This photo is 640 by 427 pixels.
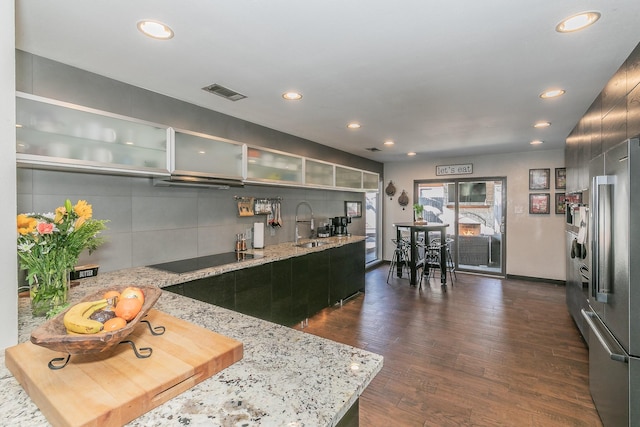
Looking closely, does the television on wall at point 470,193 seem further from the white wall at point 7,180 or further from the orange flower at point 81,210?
the white wall at point 7,180

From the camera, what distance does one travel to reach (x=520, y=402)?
7.36ft

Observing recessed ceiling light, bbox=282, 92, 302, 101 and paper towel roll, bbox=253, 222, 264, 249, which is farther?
paper towel roll, bbox=253, 222, 264, 249

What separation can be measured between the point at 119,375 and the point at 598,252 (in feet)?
8.04

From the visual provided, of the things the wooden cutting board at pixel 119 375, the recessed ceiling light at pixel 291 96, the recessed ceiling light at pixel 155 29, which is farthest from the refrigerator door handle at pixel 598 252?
the recessed ceiling light at pixel 155 29

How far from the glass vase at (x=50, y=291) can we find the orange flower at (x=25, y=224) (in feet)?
0.75

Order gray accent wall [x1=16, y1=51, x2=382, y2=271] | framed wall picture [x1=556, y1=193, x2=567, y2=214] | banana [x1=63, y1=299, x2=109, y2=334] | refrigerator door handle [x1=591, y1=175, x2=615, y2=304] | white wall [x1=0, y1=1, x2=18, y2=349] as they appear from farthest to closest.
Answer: framed wall picture [x1=556, y1=193, x2=567, y2=214] < gray accent wall [x1=16, y1=51, x2=382, y2=271] < refrigerator door handle [x1=591, y1=175, x2=615, y2=304] < white wall [x1=0, y1=1, x2=18, y2=349] < banana [x1=63, y1=299, x2=109, y2=334]

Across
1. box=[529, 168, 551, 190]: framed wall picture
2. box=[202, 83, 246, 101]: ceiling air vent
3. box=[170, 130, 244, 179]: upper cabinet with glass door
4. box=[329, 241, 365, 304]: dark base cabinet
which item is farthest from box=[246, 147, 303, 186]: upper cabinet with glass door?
box=[529, 168, 551, 190]: framed wall picture

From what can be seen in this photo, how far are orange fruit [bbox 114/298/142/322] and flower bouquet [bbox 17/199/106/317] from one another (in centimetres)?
64

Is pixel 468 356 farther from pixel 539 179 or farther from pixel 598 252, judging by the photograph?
pixel 539 179

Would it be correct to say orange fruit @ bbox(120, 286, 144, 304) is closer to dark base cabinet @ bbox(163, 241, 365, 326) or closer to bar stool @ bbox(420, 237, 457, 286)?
dark base cabinet @ bbox(163, 241, 365, 326)

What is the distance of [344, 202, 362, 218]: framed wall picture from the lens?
18.9 feet

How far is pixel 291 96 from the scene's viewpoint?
274 centimetres

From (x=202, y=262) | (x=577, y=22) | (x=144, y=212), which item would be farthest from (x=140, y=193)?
(x=577, y=22)

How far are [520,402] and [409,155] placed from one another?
14.7 feet
